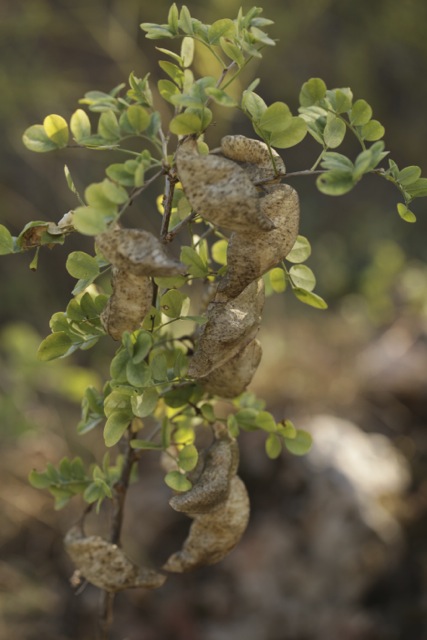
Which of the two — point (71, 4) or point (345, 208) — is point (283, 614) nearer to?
point (345, 208)

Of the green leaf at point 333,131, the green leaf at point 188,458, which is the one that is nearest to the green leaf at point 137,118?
the green leaf at point 333,131

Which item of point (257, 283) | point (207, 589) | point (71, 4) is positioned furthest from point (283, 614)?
point (71, 4)

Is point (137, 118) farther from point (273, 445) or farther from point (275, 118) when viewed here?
point (273, 445)

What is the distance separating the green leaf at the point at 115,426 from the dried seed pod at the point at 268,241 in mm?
124

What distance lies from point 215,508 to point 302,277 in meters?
0.18

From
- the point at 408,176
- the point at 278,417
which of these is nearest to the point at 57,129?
the point at 408,176

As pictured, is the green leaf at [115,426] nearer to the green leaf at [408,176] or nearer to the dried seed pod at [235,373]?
the dried seed pod at [235,373]

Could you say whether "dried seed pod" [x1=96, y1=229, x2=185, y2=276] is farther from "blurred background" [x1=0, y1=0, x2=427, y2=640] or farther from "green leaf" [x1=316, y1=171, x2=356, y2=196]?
"blurred background" [x1=0, y1=0, x2=427, y2=640]

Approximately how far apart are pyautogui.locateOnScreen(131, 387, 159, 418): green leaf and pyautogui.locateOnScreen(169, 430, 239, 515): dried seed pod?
68 millimetres

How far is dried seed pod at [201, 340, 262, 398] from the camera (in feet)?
1.63

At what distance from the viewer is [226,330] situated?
0.45 meters

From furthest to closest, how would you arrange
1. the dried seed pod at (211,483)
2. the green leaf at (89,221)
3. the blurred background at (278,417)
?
the blurred background at (278,417) → the dried seed pod at (211,483) → the green leaf at (89,221)

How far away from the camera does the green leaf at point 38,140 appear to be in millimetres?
454

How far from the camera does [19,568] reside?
132 cm
